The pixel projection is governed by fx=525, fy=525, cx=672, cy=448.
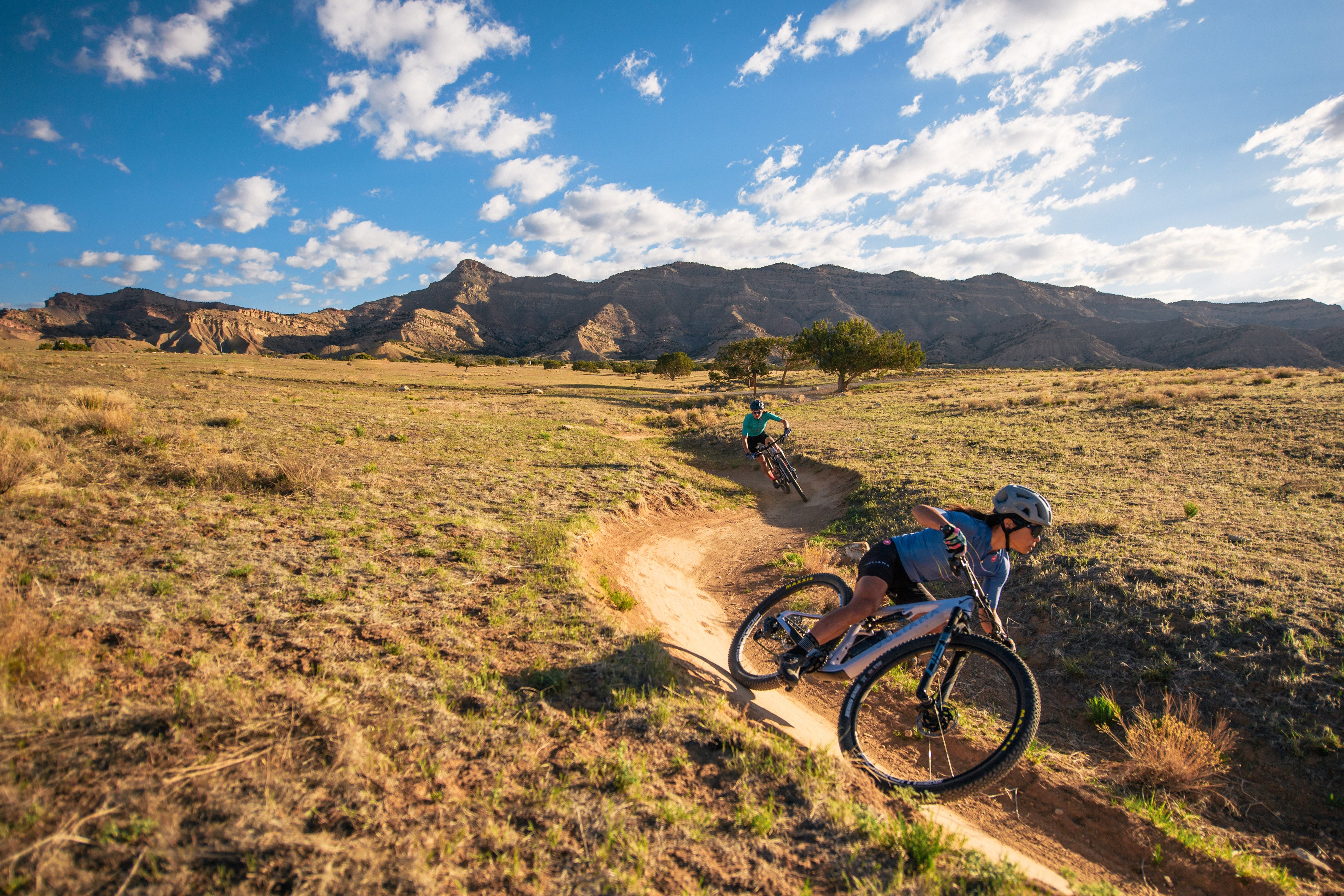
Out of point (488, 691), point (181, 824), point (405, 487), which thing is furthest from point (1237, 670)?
point (405, 487)

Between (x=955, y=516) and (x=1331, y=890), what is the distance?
3765mm

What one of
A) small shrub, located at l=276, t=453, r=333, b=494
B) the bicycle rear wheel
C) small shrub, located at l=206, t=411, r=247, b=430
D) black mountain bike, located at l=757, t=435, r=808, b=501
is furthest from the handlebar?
small shrub, located at l=206, t=411, r=247, b=430

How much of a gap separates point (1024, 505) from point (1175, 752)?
2849 millimetres

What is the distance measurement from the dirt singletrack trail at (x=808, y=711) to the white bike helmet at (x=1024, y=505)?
262 centimetres

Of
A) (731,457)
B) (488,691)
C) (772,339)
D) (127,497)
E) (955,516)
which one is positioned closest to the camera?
(488,691)

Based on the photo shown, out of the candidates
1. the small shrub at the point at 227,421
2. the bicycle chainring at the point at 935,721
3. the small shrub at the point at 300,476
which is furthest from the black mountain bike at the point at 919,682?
the small shrub at the point at 227,421

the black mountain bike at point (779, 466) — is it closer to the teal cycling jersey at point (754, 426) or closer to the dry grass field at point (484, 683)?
the teal cycling jersey at point (754, 426)

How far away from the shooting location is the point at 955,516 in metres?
5.39

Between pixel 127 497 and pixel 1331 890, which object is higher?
pixel 127 497

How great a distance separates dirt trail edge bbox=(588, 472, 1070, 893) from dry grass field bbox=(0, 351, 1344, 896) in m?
0.60

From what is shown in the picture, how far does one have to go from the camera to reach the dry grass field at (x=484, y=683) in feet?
10.1

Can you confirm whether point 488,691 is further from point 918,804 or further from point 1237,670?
point 1237,670

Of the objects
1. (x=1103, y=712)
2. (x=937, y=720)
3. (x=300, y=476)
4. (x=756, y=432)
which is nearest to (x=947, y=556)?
(x=937, y=720)

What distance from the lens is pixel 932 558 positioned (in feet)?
17.3
